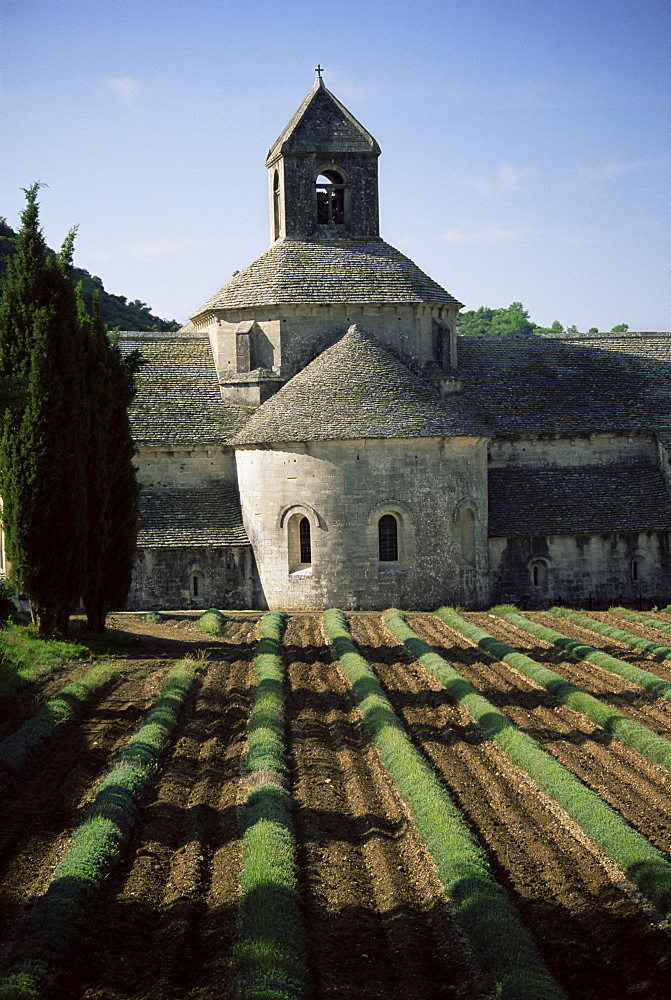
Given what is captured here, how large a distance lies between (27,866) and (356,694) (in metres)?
9.56

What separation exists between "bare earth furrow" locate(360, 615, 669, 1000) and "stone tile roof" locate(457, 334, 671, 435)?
19672 mm

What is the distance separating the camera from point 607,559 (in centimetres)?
3584

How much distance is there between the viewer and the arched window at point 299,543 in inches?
1281

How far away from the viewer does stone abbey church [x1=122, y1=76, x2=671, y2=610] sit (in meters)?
32.3

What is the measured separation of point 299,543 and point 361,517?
2045mm

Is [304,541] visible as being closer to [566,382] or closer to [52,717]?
[566,382]

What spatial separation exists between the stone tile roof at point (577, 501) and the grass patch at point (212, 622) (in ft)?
30.1

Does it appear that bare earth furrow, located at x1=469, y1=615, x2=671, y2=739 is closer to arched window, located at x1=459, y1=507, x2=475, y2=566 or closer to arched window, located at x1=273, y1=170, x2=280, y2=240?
arched window, located at x1=459, y1=507, x2=475, y2=566

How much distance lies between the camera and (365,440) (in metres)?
31.8

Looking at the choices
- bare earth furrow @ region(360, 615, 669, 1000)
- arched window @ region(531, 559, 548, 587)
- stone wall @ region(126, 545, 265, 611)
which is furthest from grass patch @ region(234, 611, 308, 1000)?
arched window @ region(531, 559, 548, 587)

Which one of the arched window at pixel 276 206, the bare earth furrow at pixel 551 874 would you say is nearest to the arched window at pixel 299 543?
the arched window at pixel 276 206

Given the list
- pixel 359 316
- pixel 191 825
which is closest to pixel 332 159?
pixel 359 316

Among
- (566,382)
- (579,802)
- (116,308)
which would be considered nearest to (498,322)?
(116,308)

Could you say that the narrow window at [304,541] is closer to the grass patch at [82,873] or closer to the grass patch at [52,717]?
the grass patch at [52,717]
